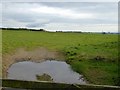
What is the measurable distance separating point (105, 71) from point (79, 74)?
1.70m

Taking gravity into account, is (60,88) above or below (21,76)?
above

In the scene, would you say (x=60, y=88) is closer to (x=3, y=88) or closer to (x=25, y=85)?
(x=25, y=85)

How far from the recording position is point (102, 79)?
44.8ft

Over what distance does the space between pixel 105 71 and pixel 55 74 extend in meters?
3.34

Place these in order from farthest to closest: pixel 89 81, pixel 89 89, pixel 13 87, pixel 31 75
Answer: pixel 31 75 < pixel 89 81 < pixel 13 87 < pixel 89 89

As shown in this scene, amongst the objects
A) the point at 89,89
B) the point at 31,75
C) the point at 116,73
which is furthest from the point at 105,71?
the point at 89,89

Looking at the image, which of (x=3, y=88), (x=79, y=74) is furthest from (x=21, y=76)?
(x=3, y=88)

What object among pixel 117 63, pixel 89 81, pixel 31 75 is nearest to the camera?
pixel 89 81

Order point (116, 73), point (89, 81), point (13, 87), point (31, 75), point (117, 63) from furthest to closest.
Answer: point (117, 63)
point (31, 75)
point (116, 73)
point (89, 81)
point (13, 87)

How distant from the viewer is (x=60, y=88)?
17.4 feet

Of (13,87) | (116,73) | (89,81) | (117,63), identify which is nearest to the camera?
(13,87)

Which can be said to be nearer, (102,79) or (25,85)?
(25,85)

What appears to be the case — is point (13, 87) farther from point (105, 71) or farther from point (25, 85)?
point (105, 71)

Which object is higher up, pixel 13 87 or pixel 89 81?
pixel 13 87
